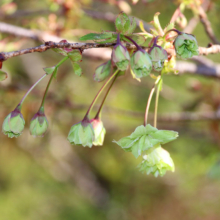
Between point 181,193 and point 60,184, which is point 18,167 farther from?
point 181,193

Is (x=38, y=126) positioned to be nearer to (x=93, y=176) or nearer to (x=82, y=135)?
(x=82, y=135)

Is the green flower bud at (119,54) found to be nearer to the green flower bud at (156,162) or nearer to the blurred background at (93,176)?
the green flower bud at (156,162)

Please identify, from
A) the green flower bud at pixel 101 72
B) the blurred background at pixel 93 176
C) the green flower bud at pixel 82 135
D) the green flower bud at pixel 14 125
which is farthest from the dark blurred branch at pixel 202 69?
the blurred background at pixel 93 176

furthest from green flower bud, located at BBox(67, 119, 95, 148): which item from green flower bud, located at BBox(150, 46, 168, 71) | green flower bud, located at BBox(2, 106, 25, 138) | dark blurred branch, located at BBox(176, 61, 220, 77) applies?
dark blurred branch, located at BBox(176, 61, 220, 77)

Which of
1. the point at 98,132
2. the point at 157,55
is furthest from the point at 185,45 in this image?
the point at 98,132

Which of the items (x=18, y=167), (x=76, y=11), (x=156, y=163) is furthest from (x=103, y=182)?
(x=156, y=163)

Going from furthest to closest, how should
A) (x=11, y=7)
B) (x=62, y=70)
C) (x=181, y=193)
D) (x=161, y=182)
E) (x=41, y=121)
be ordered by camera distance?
(x=161, y=182)
(x=181, y=193)
(x=62, y=70)
(x=11, y=7)
(x=41, y=121)
